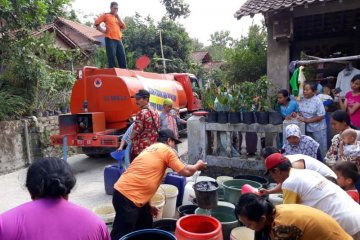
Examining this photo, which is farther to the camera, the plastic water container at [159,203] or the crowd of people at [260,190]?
the plastic water container at [159,203]

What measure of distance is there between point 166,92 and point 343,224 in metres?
5.96

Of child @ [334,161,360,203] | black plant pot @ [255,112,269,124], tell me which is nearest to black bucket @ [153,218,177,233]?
child @ [334,161,360,203]

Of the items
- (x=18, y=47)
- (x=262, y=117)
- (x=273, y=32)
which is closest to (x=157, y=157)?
(x=262, y=117)

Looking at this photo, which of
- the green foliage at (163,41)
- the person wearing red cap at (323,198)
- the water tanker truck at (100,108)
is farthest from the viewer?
the green foliage at (163,41)

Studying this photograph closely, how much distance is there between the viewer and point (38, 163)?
5.04 ft

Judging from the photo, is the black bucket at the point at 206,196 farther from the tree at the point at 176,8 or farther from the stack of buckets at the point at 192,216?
the tree at the point at 176,8

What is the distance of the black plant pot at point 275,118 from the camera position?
15.0 feet

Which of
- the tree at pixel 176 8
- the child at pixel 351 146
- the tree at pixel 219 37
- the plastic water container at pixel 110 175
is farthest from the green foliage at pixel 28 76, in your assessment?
the tree at pixel 219 37

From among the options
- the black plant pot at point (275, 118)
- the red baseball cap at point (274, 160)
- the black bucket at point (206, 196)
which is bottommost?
the black bucket at point (206, 196)

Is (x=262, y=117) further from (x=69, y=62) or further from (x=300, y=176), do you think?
(x=69, y=62)

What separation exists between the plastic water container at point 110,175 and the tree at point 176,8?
74.8ft

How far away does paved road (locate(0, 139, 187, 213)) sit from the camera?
15.3 feet

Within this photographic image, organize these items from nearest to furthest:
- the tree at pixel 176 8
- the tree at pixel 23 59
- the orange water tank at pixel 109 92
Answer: the orange water tank at pixel 109 92, the tree at pixel 23 59, the tree at pixel 176 8

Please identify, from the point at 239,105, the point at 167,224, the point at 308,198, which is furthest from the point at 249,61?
the point at 308,198
